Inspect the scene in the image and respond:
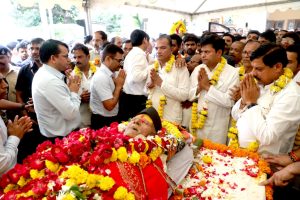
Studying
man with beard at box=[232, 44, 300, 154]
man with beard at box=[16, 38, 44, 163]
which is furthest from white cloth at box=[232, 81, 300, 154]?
man with beard at box=[16, 38, 44, 163]

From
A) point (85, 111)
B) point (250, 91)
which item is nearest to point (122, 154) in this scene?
point (250, 91)

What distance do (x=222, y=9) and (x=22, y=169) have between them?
11.2 meters

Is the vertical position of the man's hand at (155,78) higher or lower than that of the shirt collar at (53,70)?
lower

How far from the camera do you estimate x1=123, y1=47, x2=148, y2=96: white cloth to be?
439cm

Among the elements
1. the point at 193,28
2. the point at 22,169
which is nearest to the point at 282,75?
the point at 22,169

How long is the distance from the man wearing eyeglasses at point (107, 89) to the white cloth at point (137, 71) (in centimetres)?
55

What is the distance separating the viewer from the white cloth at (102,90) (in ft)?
11.8

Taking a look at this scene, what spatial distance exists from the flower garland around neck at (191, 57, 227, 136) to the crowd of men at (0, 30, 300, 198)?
1 cm

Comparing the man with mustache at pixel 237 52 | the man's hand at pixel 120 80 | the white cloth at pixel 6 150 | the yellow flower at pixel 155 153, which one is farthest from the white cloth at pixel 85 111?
the man with mustache at pixel 237 52

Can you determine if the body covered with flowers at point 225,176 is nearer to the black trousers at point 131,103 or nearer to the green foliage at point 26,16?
the black trousers at point 131,103

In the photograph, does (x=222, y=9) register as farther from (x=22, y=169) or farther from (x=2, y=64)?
(x=22, y=169)

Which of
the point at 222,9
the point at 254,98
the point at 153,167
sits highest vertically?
the point at 222,9

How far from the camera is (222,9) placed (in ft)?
37.0

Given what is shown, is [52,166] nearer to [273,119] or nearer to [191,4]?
[273,119]
